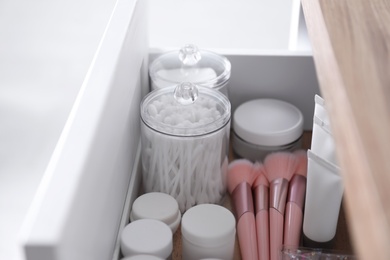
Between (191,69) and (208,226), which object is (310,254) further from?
(191,69)

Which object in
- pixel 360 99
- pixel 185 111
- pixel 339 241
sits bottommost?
pixel 339 241

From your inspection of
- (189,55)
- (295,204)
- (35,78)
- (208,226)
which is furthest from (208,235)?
(35,78)

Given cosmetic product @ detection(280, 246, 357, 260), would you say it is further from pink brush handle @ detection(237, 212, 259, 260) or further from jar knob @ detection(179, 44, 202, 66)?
jar knob @ detection(179, 44, 202, 66)

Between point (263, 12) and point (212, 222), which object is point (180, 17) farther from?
point (212, 222)

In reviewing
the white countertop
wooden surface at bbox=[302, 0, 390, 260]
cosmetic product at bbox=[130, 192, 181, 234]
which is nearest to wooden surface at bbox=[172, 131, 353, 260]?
cosmetic product at bbox=[130, 192, 181, 234]

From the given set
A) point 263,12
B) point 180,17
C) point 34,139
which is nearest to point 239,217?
point 34,139

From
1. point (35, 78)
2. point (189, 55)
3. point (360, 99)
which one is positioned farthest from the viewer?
point (35, 78)

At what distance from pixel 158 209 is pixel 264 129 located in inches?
7.1

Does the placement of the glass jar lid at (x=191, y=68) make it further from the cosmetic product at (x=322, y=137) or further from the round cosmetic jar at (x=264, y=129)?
the cosmetic product at (x=322, y=137)

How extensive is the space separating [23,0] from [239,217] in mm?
1215

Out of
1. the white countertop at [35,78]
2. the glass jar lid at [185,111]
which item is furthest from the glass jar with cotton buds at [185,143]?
the white countertop at [35,78]

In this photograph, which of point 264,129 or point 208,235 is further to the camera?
point 264,129

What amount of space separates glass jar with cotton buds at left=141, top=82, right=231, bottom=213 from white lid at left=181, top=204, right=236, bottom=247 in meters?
0.05

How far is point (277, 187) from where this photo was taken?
0.70m
